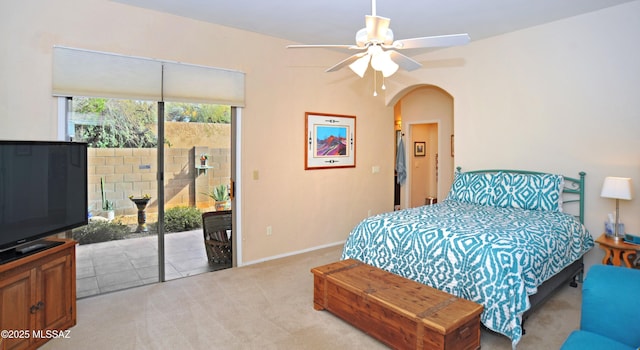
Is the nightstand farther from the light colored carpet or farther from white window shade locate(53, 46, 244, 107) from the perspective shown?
white window shade locate(53, 46, 244, 107)

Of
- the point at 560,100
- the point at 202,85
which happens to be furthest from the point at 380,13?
the point at 560,100

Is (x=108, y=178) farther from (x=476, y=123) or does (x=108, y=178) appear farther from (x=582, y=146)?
(x=582, y=146)

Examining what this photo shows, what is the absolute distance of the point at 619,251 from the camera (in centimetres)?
350

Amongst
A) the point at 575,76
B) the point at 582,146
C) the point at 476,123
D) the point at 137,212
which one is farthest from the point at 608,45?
the point at 137,212

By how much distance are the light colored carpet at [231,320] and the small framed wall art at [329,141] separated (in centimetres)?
188

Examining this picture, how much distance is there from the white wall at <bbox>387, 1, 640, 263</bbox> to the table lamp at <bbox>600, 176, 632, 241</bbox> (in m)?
0.34

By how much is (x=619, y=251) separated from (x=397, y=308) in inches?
102

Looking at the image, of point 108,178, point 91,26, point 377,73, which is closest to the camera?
point 91,26

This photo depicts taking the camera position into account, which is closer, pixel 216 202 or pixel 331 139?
pixel 216 202

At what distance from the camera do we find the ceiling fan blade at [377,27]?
2.36 meters

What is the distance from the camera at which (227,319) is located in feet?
10.2

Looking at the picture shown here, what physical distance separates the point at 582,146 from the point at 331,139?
3142 mm

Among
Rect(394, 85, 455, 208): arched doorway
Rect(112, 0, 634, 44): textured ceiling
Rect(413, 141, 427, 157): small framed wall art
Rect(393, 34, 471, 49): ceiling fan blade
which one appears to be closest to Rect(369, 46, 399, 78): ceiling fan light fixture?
Rect(393, 34, 471, 49): ceiling fan blade

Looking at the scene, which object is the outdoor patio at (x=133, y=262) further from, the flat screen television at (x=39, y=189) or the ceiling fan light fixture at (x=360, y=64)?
the ceiling fan light fixture at (x=360, y=64)
